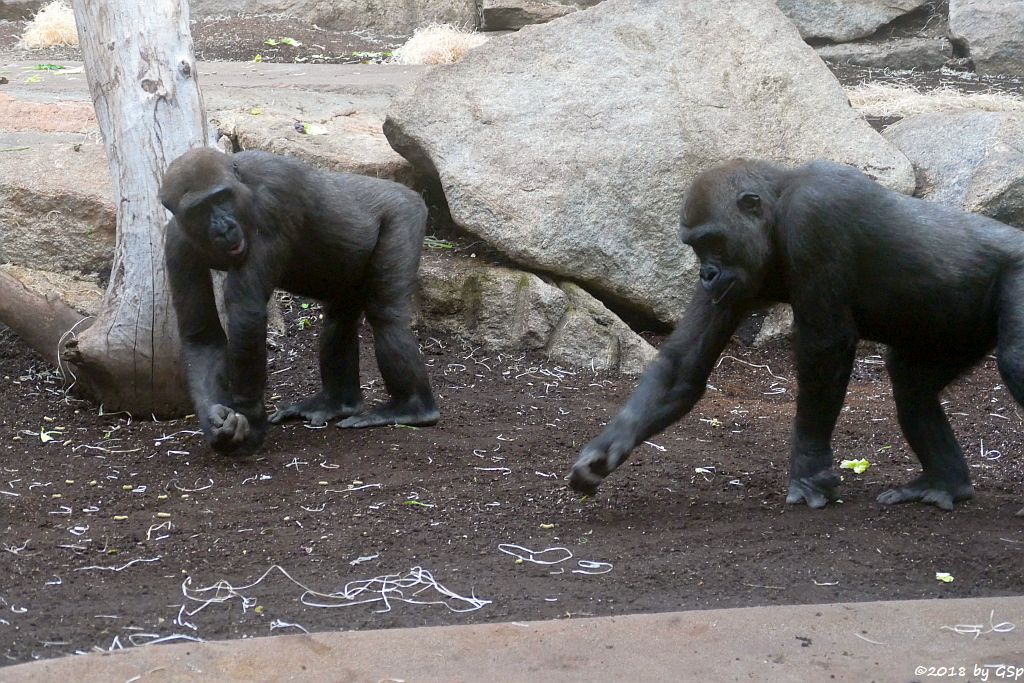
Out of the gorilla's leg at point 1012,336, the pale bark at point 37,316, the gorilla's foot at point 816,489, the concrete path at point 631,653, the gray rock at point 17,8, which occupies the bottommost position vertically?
the gorilla's foot at point 816,489

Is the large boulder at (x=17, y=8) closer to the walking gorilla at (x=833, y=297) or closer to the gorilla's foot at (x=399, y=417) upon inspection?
the gorilla's foot at (x=399, y=417)

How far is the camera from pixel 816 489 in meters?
4.46

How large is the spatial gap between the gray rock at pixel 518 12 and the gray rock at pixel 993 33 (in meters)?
4.20

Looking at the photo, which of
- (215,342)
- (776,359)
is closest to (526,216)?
(776,359)

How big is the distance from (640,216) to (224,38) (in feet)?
23.3

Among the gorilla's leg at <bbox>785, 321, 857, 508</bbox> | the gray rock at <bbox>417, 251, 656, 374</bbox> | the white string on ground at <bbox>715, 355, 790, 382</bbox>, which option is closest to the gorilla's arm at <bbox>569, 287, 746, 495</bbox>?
the gorilla's leg at <bbox>785, 321, 857, 508</bbox>

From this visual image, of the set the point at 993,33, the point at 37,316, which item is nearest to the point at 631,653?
the point at 37,316

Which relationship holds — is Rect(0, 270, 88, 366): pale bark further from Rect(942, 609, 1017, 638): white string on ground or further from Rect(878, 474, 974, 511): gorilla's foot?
Rect(942, 609, 1017, 638): white string on ground

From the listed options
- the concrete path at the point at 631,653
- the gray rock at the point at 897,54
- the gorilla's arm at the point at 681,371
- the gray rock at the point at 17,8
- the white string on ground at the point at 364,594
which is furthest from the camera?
the gray rock at the point at 17,8

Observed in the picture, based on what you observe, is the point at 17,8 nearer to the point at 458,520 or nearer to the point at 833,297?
the point at 458,520

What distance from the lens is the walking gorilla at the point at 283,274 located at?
4.82 meters

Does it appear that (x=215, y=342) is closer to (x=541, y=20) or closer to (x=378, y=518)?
(x=378, y=518)

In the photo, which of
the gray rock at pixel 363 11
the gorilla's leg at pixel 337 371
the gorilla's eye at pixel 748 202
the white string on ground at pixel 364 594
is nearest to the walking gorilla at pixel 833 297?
the gorilla's eye at pixel 748 202

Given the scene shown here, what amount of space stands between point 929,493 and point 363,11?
1091cm
